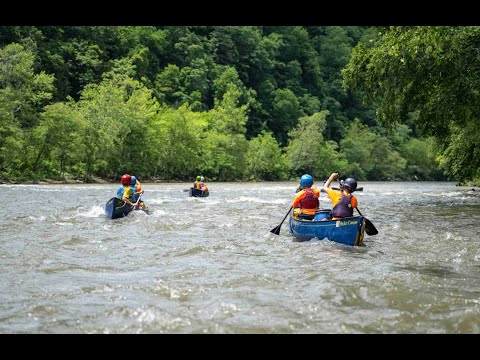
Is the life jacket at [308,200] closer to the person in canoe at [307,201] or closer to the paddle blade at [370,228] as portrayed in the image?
the person in canoe at [307,201]

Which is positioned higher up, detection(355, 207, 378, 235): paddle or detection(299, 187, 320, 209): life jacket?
detection(299, 187, 320, 209): life jacket

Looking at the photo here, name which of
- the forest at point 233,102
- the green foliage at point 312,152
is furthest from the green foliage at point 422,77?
the green foliage at point 312,152

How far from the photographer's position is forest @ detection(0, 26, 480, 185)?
20.1 metres

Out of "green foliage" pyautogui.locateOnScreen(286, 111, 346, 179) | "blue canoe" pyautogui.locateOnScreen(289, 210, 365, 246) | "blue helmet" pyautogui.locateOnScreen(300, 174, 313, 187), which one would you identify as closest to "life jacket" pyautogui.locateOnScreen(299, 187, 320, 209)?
"blue helmet" pyautogui.locateOnScreen(300, 174, 313, 187)

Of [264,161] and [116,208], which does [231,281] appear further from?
[264,161]

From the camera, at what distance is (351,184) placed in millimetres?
12328

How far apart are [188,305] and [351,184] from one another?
6751mm

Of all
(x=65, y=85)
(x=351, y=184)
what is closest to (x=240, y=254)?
A: (x=351, y=184)

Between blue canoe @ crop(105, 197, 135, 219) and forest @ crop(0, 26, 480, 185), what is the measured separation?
10.0 meters

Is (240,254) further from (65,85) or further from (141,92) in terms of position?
(65,85)

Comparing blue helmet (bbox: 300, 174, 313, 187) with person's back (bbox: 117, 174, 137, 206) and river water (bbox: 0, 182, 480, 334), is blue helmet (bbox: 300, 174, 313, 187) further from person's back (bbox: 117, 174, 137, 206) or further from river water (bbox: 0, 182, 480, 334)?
person's back (bbox: 117, 174, 137, 206)

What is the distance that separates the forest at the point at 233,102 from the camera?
66.0ft

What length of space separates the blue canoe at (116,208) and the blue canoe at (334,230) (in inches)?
270

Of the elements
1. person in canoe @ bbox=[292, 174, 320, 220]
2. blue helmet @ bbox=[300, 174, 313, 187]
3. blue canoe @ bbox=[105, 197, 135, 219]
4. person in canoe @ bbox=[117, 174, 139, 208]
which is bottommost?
blue canoe @ bbox=[105, 197, 135, 219]
